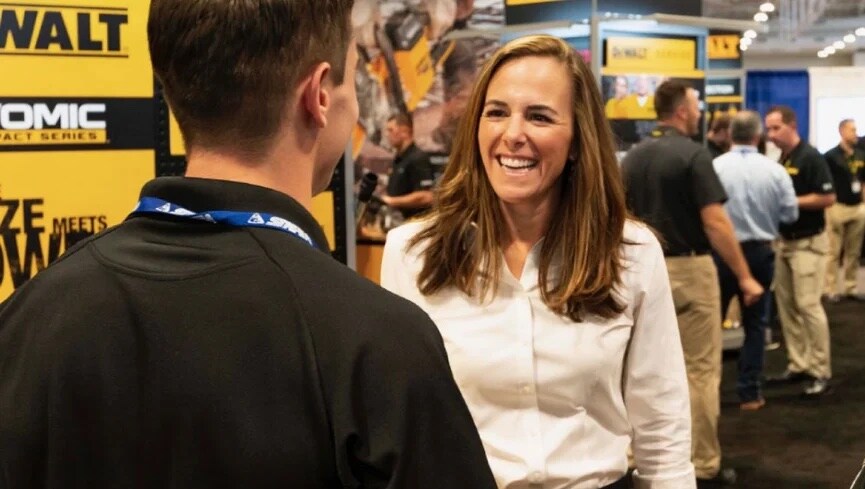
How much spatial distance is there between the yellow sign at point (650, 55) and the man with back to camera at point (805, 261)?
67 centimetres

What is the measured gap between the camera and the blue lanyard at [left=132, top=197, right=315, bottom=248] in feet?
2.85

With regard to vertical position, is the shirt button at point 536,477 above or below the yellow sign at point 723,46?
below

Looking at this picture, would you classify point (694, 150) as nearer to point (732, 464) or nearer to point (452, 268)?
point (732, 464)

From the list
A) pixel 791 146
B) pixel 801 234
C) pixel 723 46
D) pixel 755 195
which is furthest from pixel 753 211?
pixel 723 46

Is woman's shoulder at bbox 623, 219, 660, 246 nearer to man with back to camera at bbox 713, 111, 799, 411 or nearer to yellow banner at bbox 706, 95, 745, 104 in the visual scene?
man with back to camera at bbox 713, 111, 799, 411

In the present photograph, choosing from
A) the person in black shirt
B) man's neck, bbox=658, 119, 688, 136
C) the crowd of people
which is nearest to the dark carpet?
man's neck, bbox=658, 119, 688, 136

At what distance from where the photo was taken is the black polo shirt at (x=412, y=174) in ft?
21.4

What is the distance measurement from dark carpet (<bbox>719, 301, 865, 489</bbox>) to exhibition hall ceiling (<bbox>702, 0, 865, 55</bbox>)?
950 cm

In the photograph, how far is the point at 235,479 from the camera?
81cm

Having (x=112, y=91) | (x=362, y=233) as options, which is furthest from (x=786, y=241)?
(x=112, y=91)

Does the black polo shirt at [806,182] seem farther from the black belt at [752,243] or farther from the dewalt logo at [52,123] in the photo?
the dewalt logo at [52,123]

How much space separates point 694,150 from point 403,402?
13.1 ft

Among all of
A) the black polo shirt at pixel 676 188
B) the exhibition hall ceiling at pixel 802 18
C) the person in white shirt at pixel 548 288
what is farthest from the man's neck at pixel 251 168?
the exhibition hall ceiling at pixel 802 18

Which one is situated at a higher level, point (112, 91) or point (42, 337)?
point (112, 91)
